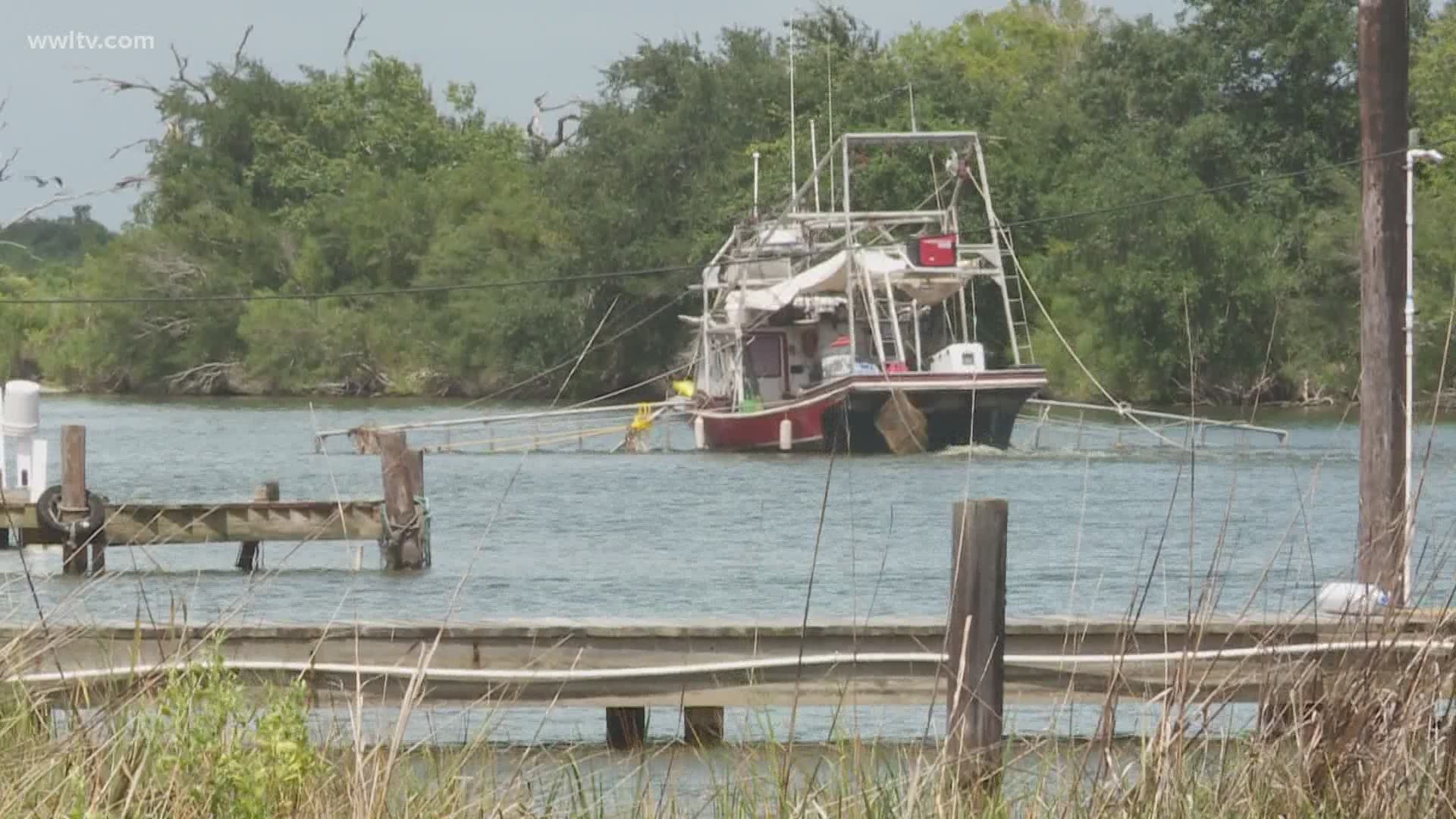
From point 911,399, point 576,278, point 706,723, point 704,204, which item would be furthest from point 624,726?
point 704,204

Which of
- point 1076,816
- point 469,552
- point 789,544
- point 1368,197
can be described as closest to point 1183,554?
point 789,544

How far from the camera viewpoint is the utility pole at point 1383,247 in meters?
11.2

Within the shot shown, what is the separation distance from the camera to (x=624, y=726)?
923cm

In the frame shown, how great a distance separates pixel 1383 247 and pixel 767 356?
30344 millimetres

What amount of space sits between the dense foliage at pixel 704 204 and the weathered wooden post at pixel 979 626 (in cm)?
4108

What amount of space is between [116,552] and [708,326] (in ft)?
71.8

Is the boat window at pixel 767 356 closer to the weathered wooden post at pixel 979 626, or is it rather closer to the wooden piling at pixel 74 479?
the wooden piling at pixel 74 479

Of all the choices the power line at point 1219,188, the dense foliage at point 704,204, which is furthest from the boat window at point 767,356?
the dense foliage at point 704,204

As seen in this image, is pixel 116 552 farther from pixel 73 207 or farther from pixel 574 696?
pixel 73 207

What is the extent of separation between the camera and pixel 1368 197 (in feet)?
37.0

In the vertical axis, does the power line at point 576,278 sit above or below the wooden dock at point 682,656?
above

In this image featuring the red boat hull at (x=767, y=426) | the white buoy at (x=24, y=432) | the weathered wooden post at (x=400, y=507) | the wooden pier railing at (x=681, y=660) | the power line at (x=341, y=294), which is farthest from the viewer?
the red boat hull at (x=767, y=426)

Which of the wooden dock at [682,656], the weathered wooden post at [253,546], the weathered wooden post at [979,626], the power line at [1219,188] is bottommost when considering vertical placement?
the weathered wooden post at [253,546]

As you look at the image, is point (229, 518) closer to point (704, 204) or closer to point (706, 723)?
point (706, 723)
